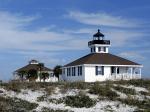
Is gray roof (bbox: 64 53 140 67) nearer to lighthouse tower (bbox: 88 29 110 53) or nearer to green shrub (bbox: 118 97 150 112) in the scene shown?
lighthouse tower (bbox: 88 29 110 53)

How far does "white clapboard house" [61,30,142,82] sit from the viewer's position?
56188 mm

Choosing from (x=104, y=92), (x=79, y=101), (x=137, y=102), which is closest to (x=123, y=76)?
(x=104, y=92)

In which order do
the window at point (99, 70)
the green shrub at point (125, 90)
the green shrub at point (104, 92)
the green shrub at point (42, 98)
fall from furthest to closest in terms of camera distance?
the window at point (99, 70) < the green shrub at point (125, 90) < the green shrub at point (104, 92) < the green shrub at point (42, 98)

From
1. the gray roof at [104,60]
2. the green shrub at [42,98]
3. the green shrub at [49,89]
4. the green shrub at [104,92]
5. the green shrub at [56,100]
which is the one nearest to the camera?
the green shrub at [56,100]

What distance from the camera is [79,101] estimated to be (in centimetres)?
Answer: 2627

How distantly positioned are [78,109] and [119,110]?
7.91 feet

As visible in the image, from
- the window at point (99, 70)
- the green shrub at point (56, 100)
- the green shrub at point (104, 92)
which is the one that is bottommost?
the green shrub at point (56, 100)

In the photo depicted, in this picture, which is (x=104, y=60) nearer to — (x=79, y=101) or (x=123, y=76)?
(x=123, y=76)

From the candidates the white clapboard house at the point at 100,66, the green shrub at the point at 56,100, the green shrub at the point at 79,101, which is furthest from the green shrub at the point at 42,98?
the white clapboard house at the point at 100,66

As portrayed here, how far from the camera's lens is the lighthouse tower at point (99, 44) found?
60.6 metres

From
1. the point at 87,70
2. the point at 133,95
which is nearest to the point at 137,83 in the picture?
the point at 133,95

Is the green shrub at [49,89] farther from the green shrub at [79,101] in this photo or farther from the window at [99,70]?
the window at [99,70]

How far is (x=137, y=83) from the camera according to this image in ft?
115

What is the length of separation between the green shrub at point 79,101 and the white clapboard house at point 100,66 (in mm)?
27191
